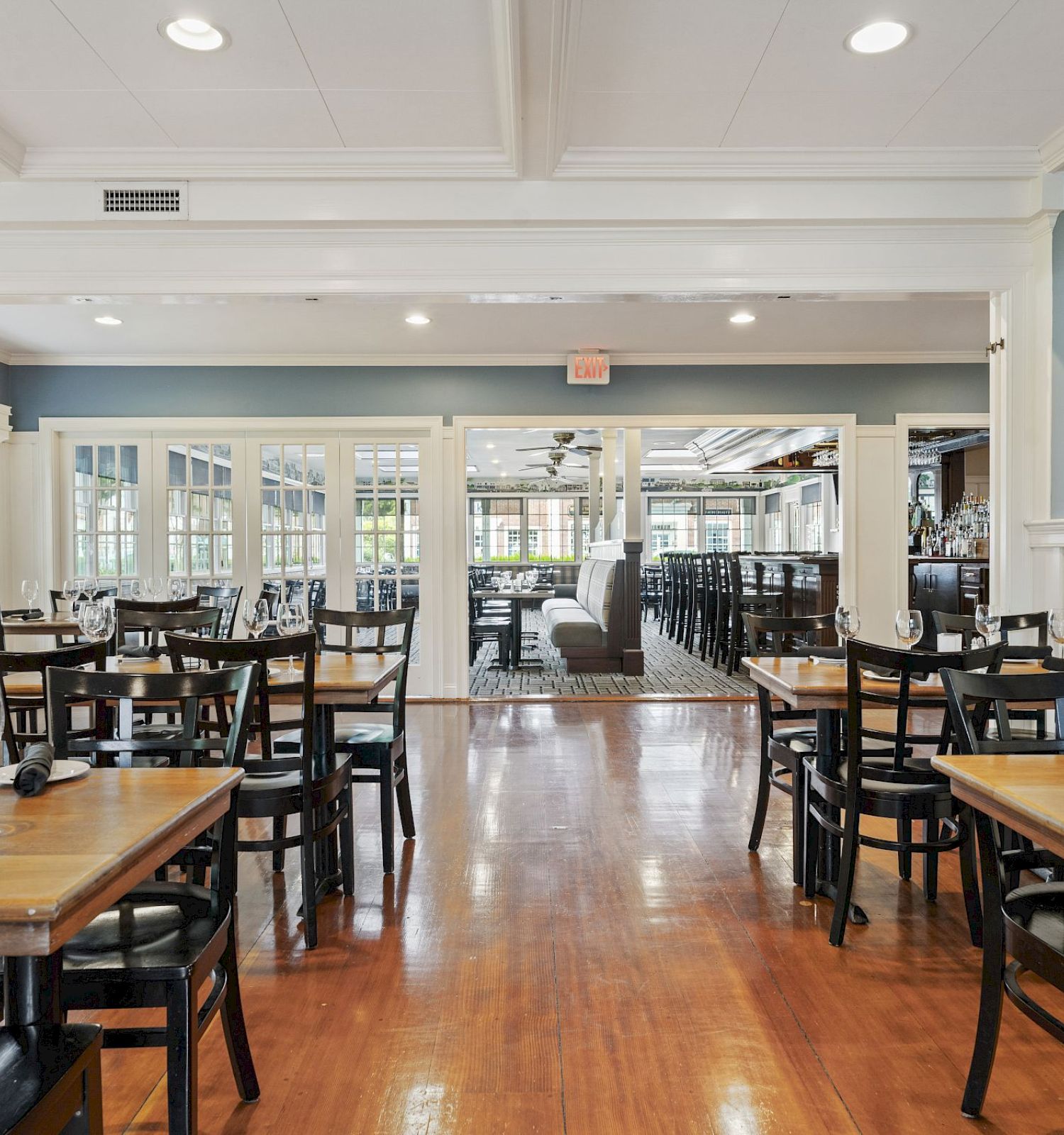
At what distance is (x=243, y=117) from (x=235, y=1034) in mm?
3184

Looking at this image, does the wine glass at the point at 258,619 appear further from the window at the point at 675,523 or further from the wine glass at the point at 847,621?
the window at the point at 675,523

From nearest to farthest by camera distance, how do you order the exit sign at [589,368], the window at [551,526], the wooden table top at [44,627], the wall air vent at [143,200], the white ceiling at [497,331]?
the wall air vent at [143,200], the wooden table top at [44,627], the white ceiling at [497,331], the exit sign at [589,368], the window at [551,526]

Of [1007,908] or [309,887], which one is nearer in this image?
[1007,908]

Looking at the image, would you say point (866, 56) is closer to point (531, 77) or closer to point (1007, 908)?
Answer: point (531, 77)

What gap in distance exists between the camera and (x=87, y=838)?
1222mm

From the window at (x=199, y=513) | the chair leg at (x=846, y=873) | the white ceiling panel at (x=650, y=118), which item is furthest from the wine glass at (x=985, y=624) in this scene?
the window at (x=199, y=513)

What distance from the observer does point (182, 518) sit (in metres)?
6.89

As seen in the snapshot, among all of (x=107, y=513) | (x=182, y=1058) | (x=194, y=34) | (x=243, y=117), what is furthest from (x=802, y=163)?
(x=107, y=513)

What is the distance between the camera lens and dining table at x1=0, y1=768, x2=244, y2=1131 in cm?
99

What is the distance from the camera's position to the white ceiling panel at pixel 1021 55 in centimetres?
274

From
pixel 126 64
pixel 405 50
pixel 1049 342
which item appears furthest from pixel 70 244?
pixel 1049 342

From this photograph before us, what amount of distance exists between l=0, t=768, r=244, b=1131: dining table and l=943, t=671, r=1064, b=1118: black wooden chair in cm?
145

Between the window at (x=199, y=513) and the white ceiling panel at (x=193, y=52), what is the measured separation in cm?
403

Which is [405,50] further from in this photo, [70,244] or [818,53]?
[70,244]
